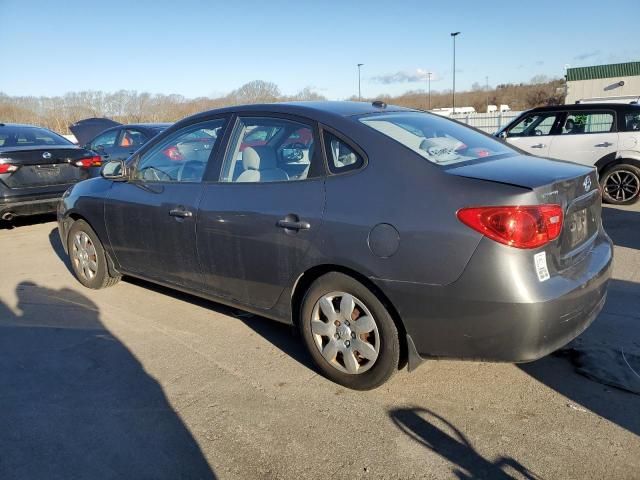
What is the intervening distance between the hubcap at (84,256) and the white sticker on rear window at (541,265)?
4.03 metres

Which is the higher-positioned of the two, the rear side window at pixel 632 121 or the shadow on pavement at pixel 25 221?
the rear side window at pixel 632 121

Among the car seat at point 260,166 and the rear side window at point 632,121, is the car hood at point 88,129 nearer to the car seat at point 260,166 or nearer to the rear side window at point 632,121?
the rear side window at point 632,121

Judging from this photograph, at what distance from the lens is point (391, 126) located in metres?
3.37

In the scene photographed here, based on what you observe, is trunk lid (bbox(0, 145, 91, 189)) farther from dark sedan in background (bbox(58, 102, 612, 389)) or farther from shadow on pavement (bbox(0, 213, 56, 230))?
dark sedan in background (bbox(58, 102, 612, 389))

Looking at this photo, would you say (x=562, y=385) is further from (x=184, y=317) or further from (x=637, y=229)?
(x=637, y=229)

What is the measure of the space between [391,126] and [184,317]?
237cm

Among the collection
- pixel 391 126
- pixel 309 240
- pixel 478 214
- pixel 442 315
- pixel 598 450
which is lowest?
pixel 598 450

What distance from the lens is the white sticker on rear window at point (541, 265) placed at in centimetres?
259

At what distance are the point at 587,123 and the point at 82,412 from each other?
8467mm

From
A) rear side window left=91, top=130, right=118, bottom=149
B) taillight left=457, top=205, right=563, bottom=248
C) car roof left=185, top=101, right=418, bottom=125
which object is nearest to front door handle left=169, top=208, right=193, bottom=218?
car roof left=185, top=101, right=418, bottom=125

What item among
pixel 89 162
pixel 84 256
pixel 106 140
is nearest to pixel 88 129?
pixel 106 140

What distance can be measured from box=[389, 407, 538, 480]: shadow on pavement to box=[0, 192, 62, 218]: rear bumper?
6568 mm

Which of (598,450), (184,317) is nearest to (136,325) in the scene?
(184,317)

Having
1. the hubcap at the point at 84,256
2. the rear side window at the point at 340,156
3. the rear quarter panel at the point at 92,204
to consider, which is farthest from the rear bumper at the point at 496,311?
the hubcap at the point at 84,256
